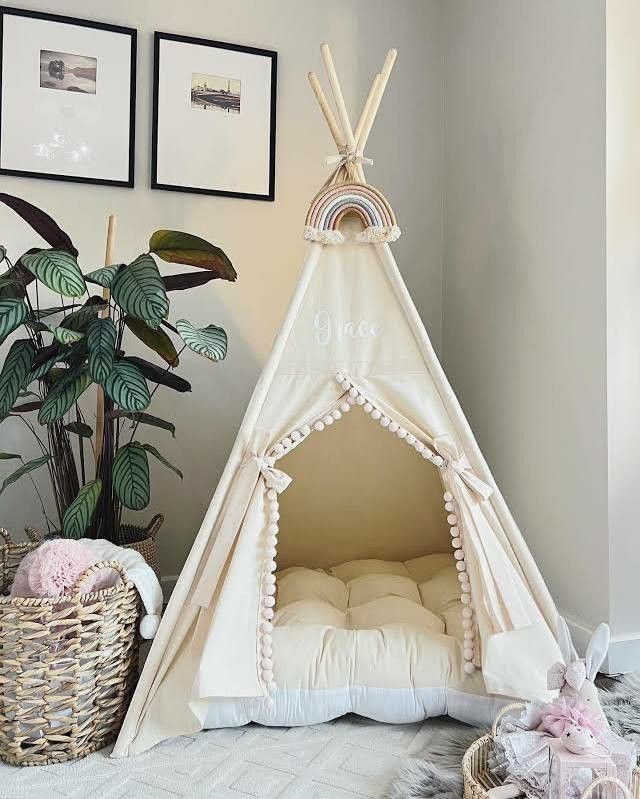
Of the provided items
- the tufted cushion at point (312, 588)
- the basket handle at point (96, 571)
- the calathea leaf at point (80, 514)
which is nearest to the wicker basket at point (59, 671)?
the basket handle at point (96, 571)

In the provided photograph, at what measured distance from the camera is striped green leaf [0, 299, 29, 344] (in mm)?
1681

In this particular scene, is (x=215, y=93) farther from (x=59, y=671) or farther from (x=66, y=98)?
(x=59, y=671)

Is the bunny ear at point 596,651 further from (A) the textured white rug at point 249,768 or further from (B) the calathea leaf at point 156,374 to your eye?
(B) the calathea leaf at point 156,374

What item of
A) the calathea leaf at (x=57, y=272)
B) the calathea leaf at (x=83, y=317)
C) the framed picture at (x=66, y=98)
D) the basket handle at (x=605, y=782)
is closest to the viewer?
the basket handle at (x=605, y=782)

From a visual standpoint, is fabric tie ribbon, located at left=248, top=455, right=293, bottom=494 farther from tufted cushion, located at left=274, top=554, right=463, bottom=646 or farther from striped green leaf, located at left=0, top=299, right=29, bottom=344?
striped green leaf, located at left=0, top=299, right=29, bottom=344

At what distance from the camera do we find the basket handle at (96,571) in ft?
5.05

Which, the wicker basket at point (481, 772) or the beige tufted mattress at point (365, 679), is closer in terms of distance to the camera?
the wicker basket at point (481, 772)

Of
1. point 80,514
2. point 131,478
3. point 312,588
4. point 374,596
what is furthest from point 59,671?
point 374,596

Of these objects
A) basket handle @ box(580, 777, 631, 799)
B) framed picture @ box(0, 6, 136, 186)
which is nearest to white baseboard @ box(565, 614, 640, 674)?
basket handle @ box(580, 777, 631, 799)

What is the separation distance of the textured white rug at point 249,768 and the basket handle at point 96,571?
381 mm

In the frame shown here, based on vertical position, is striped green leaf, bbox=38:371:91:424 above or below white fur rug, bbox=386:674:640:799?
above

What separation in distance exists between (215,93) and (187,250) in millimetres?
951

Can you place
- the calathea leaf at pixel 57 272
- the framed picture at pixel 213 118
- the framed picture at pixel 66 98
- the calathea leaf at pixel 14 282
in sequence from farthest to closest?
the framed picture at pixel 213 118
the framed picture at pixel 66 98
the calathea leaf at pixel 14 282
the calathea leaf at pixel 57 272

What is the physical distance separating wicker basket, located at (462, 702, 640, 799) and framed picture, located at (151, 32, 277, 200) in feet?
6.46
